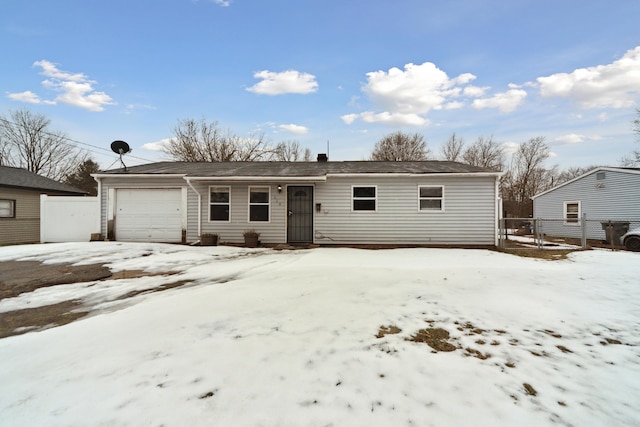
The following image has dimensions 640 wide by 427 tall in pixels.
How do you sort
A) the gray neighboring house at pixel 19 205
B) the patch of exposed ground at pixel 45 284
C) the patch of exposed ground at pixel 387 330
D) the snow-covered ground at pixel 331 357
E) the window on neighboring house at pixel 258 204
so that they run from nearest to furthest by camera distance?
the snow-covered ground at pixel 331 357
the patch of exposed ground at pixel 387 330
the patch of exposed ground at pixel 45 284
the window on neighboring house at pixel 258 204
the gray neighboring house at pixel 19 205

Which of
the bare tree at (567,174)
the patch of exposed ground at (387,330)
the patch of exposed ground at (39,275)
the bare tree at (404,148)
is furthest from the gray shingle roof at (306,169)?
the bare tree at (567,174)

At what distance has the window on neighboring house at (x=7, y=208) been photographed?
526 inches

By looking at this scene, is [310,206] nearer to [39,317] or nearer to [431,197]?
[431,197]

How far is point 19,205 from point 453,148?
114 ft

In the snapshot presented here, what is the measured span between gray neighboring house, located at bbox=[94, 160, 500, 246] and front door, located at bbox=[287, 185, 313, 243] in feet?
0.13

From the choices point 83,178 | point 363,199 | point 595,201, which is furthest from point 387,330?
point 83,178

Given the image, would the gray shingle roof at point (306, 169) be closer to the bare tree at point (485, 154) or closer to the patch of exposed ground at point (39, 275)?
the patch of exposed ground at point (39, 275)

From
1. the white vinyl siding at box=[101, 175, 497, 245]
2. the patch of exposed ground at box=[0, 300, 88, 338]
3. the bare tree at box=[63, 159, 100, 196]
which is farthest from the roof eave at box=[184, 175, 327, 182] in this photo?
the bare tree at box=[63, 159, 100, 196]

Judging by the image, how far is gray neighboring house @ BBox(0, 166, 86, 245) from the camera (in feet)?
43.9

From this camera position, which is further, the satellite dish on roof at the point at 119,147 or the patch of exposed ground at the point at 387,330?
the satellite dish on roof at the point at 119,147

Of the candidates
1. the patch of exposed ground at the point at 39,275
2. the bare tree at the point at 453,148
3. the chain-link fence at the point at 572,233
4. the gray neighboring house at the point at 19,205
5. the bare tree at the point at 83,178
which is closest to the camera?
the patch of exposed ground at the point at 39,275

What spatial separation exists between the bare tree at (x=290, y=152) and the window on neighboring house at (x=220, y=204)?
18.0 meters

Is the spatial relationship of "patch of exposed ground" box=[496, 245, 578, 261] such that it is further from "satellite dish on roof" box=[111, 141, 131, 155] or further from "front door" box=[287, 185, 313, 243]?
"satellite dish on roof" box=[111, 141, 131, 155]

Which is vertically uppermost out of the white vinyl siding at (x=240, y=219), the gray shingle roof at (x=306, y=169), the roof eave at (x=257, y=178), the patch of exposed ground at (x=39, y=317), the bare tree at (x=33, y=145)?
the bare tree at (x=33, y=145)
